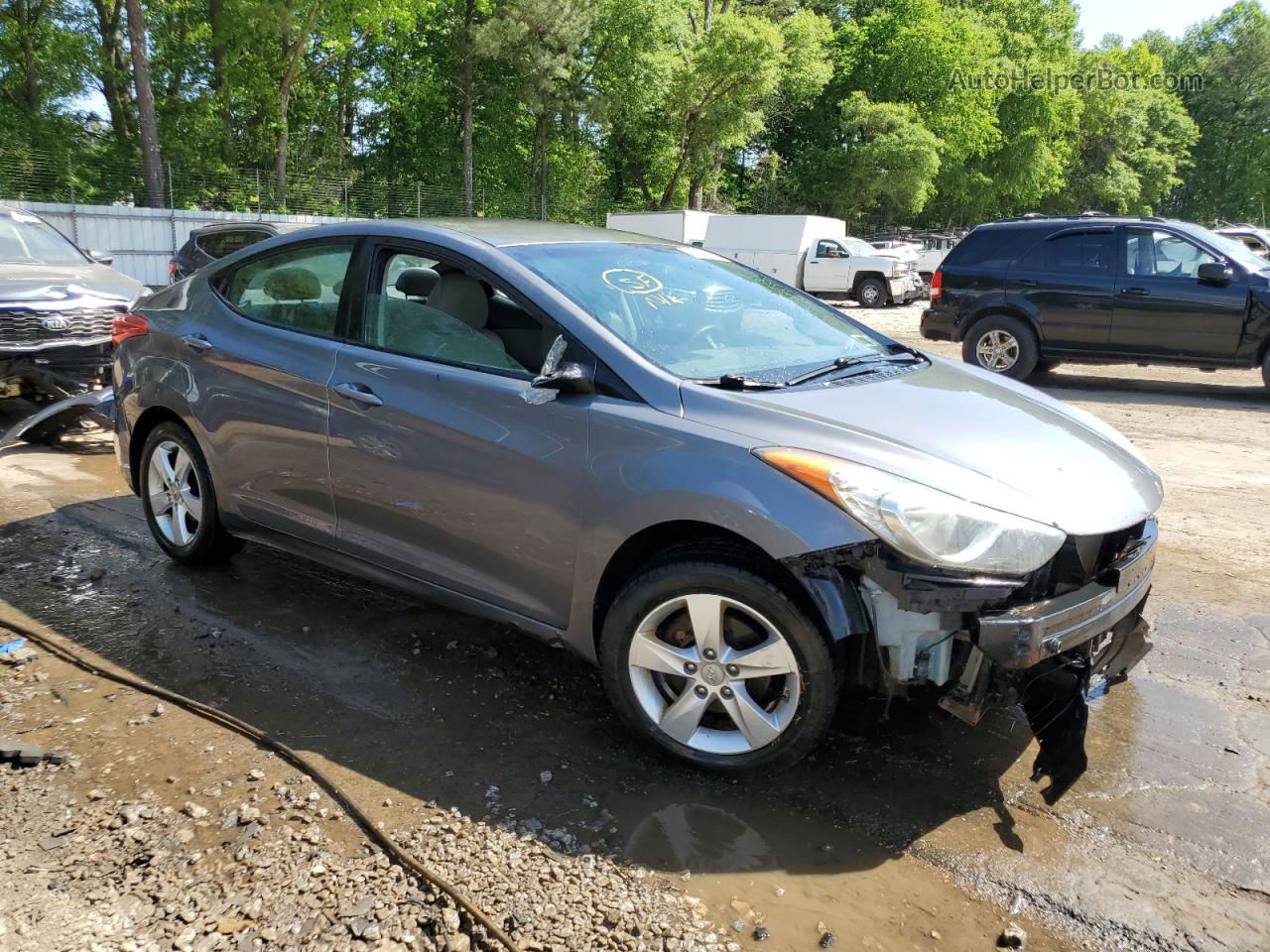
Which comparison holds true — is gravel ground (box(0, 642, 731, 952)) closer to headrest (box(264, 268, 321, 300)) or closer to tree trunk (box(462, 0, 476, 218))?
headrest (box(264, 268, 321, 300))

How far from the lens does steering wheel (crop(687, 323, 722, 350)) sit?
3.58 meters

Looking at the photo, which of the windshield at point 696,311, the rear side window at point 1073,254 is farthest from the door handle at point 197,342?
the rear side window at point 1073,254

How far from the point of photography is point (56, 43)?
28656 millimetres

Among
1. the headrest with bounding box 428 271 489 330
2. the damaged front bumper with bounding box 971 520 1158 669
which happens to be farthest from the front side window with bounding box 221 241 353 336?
the damaged front bumper with bounding box 971 520 1158 669

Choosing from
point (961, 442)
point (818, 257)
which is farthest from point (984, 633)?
point (818, 257)

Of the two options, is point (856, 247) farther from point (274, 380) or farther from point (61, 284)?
point (274, 380)

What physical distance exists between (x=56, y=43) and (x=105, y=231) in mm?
9921

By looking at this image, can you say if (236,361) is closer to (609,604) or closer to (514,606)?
(514,606)

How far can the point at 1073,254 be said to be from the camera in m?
11.1

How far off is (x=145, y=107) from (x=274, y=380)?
80.1ft

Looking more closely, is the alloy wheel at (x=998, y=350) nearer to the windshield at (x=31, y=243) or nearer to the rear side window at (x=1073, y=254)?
the rear side window at (x=1073, y=254)

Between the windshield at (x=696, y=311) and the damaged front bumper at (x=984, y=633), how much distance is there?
921 millimetres

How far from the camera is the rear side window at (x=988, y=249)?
37.5ft

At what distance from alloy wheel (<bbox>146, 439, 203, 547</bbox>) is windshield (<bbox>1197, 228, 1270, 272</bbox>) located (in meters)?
10.4
